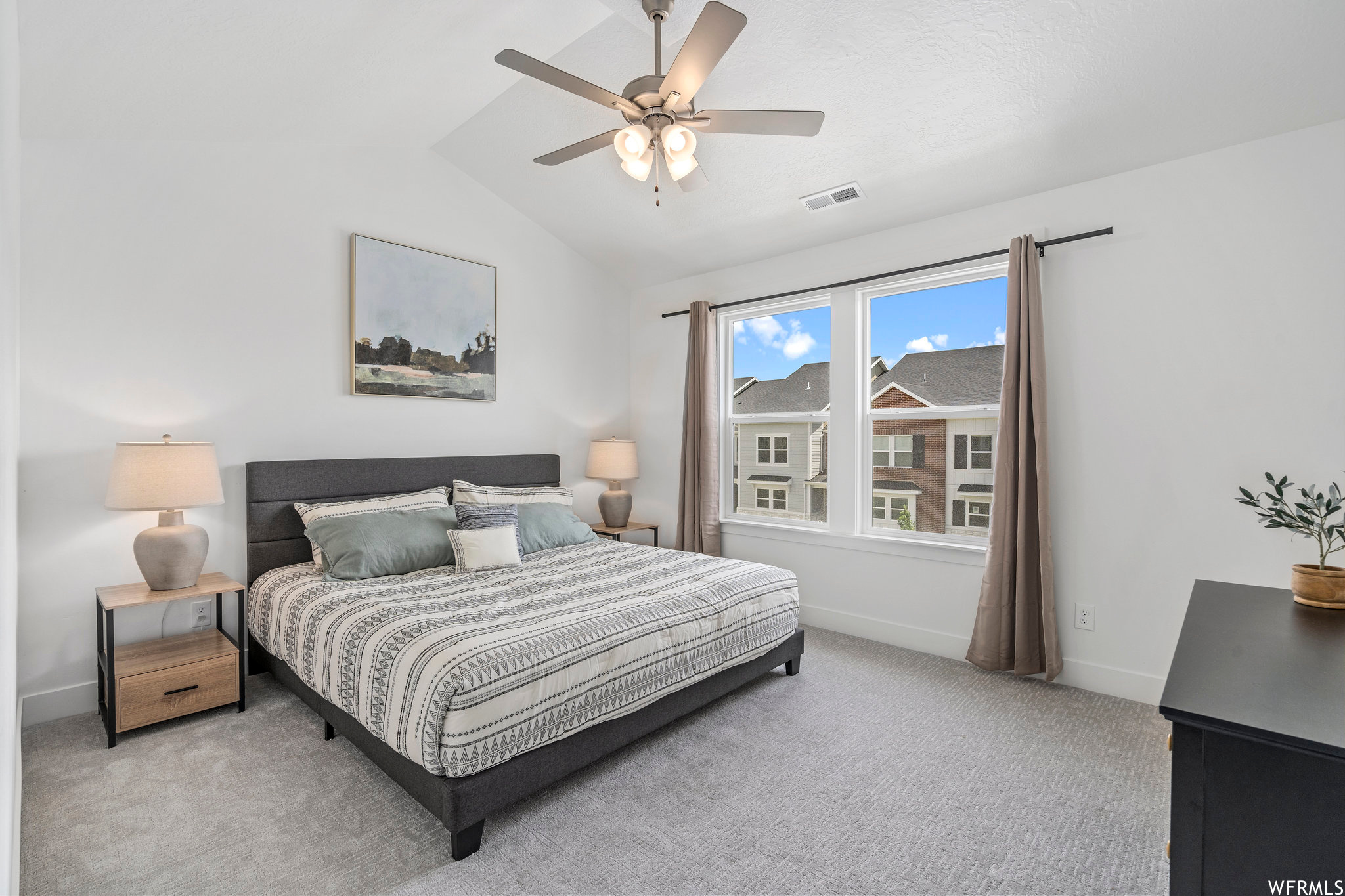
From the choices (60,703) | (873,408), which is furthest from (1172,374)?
(60,703)

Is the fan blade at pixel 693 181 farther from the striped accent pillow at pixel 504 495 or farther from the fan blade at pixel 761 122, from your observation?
the striped accent pillow at pixel 504 495

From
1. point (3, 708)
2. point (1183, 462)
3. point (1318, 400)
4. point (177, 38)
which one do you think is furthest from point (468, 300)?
point (1318, 400)

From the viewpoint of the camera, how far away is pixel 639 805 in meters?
2.13

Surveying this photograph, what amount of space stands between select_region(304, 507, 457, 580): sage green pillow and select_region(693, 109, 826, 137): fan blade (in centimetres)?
228

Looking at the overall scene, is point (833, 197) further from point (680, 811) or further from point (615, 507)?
point (680, 811)

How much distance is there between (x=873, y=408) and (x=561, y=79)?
8.67ft

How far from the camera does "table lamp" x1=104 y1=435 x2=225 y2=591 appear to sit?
2654 mm

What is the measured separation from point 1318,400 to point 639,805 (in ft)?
10.0

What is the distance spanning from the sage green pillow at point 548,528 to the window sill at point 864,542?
1.19 metres

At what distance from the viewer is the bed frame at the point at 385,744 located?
1.90 metres

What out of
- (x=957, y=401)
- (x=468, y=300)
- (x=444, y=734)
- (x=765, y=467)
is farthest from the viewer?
(x=765, y=467)

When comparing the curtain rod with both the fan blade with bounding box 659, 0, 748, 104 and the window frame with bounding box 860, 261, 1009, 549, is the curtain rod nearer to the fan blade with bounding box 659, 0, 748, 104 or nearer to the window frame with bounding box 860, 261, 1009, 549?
the window frame with bounding box 860, 261, 1009, 549

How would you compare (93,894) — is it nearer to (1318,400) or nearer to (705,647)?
(705,647)

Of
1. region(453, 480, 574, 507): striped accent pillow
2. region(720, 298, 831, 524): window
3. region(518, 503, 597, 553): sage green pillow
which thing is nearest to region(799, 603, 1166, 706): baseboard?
region(720, 298, 831, 524): window
